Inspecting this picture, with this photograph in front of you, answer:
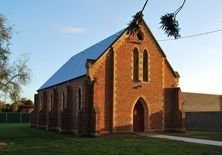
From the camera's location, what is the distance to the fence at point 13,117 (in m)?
65.4

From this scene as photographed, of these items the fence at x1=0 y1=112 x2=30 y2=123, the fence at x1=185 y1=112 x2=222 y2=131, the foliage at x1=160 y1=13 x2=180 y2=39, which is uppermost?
the foliage at x1=160 y1=13 x2=180 y2=39

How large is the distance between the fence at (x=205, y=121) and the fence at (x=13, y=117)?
35190 mm

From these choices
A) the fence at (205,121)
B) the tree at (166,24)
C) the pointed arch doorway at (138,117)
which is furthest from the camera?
the fence at (205,121)

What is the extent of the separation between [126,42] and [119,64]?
2.21 metres

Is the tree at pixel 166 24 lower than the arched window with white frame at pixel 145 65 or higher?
lower

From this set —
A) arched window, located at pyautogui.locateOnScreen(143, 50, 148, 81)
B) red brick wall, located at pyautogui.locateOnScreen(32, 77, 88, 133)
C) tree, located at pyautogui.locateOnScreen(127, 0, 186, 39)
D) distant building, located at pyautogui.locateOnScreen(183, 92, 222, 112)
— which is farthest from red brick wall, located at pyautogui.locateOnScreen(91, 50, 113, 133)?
distant building, located at pyautogui.locateOnScreen(183, 92, 222, 112)

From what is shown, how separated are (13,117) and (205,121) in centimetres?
3908

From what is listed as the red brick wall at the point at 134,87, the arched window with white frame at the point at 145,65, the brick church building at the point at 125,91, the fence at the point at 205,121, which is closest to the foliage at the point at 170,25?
the brick church building at the point at 125,91

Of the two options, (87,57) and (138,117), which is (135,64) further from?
(87,57)

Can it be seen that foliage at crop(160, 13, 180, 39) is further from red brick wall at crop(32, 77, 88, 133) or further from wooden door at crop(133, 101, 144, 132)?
wooden door at crop(133, 101, 144, 132)

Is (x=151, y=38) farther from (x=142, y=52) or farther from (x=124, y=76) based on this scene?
(x=124, y=76)

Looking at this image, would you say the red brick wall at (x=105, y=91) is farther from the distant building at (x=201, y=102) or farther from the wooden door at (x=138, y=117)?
the distant building at (x=201, y=102)

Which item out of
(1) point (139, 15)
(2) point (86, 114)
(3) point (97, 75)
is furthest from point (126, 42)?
(1) point (139, 15)

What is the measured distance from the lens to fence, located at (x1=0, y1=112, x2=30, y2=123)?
6544 centimetres
